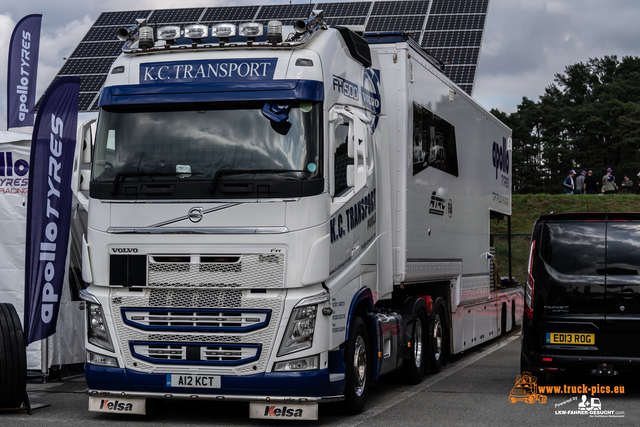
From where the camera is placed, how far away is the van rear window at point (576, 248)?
9.57 m

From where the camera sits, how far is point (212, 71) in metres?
7.98

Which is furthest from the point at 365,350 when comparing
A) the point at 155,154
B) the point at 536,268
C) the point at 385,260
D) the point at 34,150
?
the point at 34,150

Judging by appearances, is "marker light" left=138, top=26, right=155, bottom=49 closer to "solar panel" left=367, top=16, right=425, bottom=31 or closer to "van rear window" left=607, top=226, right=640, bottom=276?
"van rear window" left=607, top=226, right=640, bottom=276

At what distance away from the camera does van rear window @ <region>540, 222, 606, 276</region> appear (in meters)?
9.57

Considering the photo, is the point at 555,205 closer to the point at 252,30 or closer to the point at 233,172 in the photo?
the point at 252,30

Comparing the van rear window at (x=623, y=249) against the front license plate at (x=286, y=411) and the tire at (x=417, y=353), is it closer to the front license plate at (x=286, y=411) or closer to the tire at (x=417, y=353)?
the tire at (x=417, y=353)

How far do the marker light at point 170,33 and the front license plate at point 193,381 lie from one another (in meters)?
3.21

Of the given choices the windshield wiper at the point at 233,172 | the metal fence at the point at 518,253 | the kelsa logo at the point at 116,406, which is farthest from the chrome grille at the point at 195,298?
the metal fence at the point at 518,253

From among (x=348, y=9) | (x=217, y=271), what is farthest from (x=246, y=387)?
(x=348, y=9)

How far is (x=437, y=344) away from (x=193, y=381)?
541cm

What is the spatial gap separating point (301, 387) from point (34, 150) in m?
4.32

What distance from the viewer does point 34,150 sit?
9.67 metres

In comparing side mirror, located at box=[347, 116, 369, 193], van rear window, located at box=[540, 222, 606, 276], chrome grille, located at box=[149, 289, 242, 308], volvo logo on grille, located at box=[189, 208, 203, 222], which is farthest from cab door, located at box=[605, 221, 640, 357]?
volvo logo on grille, located at box=[189, 208, 203, 222]

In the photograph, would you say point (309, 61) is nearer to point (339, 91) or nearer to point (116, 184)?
point (339, 91)
